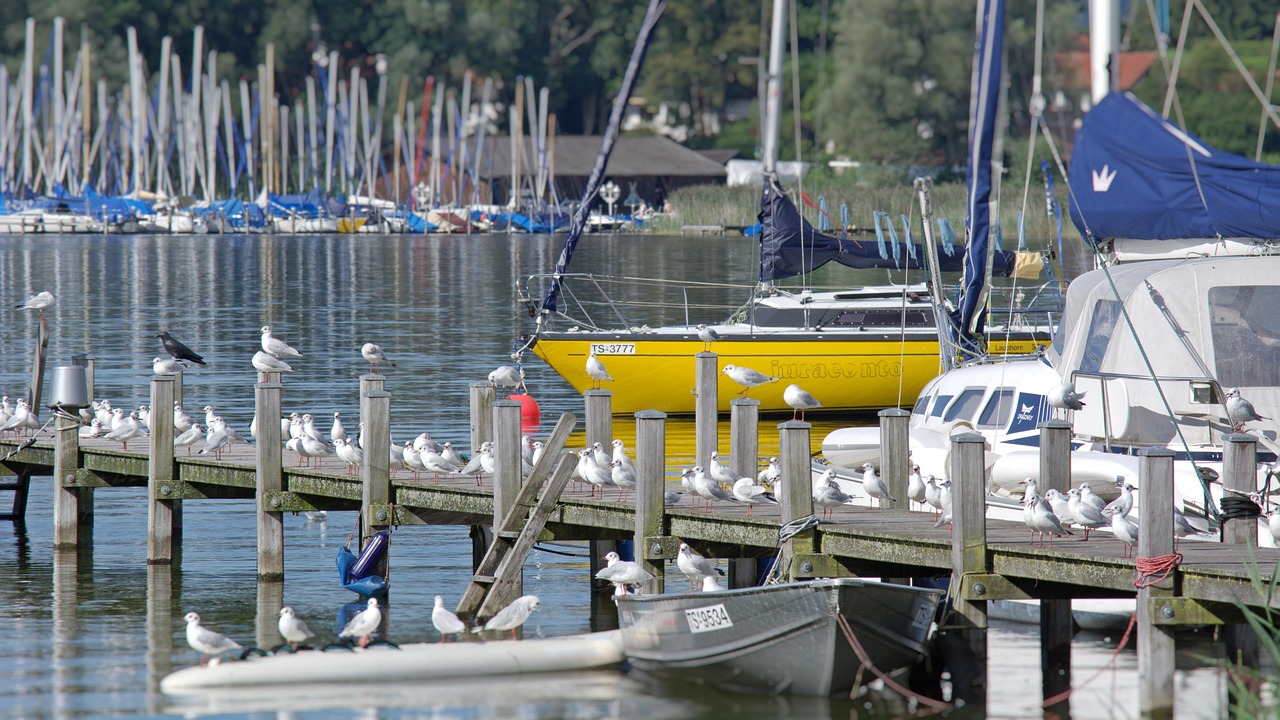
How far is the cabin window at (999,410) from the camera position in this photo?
59.4 feet

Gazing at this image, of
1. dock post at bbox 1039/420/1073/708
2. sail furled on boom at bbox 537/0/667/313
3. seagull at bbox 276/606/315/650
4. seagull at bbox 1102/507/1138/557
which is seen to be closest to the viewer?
seagull at bbox 1102/507/1138/557

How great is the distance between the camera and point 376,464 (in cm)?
1686

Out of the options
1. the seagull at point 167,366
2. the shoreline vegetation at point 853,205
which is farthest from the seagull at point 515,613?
the shoreline vegetation at point 853,205

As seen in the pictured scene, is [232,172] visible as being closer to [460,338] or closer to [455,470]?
[460,338]

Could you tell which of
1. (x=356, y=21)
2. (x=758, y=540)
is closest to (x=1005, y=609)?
(x=758, y=540)

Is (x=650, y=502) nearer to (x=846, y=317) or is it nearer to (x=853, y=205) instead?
(x=846, y=317)

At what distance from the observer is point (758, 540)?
14.6 m

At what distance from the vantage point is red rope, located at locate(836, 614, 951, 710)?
13.2 metres

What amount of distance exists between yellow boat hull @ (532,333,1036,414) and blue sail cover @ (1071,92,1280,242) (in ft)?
33.5

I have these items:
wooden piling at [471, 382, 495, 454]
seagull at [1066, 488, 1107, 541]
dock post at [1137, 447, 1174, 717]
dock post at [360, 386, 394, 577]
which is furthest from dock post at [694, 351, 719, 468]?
dock post at [1137, 447, 1174, 717]

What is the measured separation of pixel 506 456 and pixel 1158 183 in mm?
6412

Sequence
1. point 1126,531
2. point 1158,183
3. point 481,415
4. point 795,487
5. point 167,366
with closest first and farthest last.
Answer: point 1126,531 → point 795,487 → point 1158,183 → point 481,415 → point 167,366

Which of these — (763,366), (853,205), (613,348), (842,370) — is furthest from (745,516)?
(853,205)

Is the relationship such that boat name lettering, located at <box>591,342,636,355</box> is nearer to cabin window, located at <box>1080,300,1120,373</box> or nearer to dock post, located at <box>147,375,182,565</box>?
dock post, located at <box>147,375,182,565</box>
